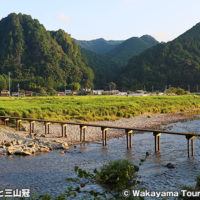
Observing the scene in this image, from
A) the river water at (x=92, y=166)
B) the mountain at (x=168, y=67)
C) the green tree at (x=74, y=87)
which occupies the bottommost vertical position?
the river water at (x=92, y=166)

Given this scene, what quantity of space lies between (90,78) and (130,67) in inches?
1167

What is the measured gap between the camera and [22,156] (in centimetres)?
1750

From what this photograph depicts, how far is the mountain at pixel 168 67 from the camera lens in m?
155

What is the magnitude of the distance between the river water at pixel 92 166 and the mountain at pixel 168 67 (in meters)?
140

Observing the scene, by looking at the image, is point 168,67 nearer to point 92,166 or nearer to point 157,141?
point 157,141

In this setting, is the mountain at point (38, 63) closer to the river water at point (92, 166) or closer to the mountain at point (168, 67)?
the mountain at point (168, 67)

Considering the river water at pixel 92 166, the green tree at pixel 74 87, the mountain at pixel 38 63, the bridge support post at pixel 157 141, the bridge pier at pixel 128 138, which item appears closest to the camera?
the river water at pixel 92 166

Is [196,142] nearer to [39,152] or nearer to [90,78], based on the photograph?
[39,152]

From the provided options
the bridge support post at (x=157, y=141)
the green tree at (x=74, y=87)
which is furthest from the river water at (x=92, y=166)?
the green tree at (x=74, y=87)

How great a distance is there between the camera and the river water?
12.2 m

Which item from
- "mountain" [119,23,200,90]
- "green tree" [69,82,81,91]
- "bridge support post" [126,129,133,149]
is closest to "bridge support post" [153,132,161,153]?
"bridge support post" [126,129,133,149]

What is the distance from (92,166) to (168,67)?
159766 millimetres

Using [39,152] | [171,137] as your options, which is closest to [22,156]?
[39,152]

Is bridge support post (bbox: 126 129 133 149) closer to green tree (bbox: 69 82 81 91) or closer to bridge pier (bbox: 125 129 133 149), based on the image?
bridge pier (bbox: 125 129 133 149)
